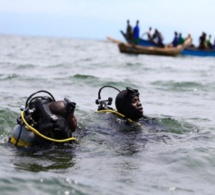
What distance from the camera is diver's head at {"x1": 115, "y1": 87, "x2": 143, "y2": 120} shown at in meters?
7.22

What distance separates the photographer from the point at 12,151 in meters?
5.92

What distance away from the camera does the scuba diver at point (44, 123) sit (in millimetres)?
5598

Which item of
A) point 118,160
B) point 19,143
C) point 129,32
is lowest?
point 118,160

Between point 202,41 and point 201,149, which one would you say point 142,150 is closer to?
point 201,149

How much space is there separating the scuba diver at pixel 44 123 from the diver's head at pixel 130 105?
1.45 meters

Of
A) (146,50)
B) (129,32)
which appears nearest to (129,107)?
(146,50)

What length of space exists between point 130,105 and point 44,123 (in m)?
1.93

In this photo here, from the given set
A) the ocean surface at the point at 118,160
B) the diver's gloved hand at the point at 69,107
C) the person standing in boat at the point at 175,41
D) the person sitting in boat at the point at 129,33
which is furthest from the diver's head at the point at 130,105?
the person standing in boat at the point at 175,41

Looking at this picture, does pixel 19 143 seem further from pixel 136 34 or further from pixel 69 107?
pixel 136 34

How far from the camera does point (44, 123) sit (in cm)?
561

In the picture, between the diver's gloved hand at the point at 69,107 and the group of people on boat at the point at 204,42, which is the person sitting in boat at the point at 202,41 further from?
the diver's gloved hand at the point at 69,107

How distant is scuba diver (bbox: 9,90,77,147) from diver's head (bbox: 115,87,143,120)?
1.45 metres

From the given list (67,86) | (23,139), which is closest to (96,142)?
(23,139)

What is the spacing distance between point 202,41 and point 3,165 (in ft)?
104
